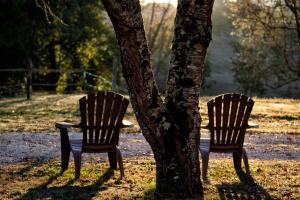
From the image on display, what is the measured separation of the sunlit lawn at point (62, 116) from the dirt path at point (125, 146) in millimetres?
1086

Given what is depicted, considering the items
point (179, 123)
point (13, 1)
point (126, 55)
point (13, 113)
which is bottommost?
point (13, 113)

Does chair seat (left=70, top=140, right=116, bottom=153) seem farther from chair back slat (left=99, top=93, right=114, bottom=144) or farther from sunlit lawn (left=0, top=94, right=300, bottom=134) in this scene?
sunlit lawn (left=0, top=94, right=300, bottom=134)

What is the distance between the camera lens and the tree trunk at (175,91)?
6031 mm

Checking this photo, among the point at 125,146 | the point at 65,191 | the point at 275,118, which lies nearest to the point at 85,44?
the point at 275,118

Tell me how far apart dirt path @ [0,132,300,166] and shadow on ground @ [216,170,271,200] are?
244cm

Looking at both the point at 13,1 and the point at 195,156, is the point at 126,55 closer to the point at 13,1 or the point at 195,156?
the point at 195,156

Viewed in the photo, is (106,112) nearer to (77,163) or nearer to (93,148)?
(93,148)

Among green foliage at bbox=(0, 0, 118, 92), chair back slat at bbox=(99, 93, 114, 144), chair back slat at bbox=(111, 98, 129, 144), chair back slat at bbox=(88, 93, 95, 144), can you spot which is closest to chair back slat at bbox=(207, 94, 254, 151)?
chair back slat at bbox=(111, 98, 129, 144)

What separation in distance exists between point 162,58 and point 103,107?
141ft

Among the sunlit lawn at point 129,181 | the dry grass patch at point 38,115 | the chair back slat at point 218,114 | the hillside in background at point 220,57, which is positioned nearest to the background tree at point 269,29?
the dry grass patch at point 38,115

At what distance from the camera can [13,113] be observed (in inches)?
685

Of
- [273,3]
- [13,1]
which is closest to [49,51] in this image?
[13,1]

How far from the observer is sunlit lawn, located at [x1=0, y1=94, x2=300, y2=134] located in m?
14.0

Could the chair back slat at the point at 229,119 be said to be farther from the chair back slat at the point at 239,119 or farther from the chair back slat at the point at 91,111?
the chair back slat at the point at 91,111
